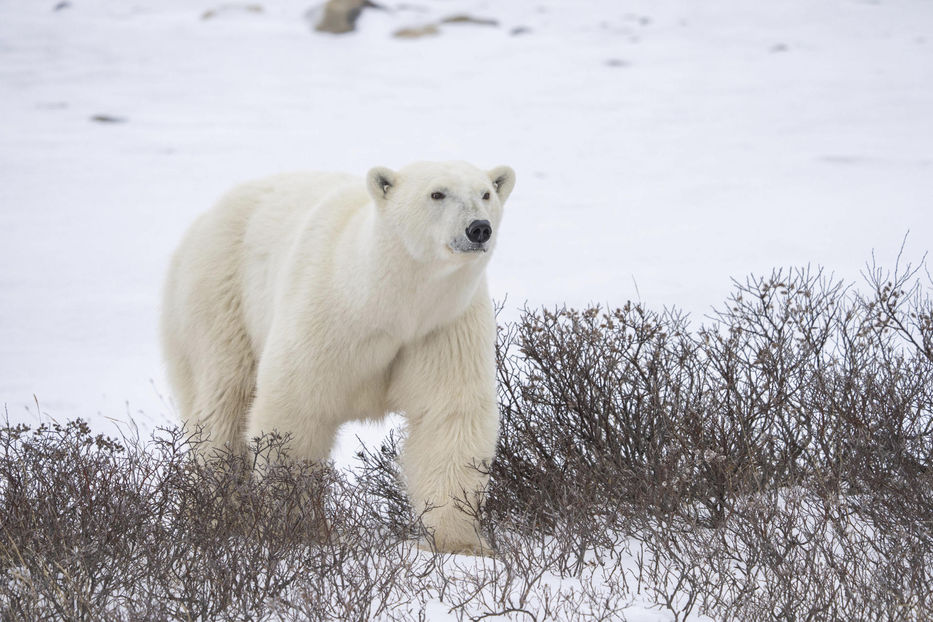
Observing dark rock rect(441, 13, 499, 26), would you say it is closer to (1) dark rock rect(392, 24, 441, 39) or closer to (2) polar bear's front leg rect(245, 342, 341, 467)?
(1) dark rock rect(392, 24, 441, 39)

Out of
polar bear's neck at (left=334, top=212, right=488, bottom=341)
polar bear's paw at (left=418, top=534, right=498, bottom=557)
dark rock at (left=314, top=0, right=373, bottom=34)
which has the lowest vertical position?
dark rock at (left=314, top=0, right=373, bottom=34)

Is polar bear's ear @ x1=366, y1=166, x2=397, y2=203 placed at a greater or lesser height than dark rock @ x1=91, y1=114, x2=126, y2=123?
greater

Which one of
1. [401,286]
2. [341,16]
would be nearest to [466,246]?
[401,286]

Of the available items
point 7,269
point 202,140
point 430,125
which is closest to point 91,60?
point 202,140

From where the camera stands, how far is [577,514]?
123 inches

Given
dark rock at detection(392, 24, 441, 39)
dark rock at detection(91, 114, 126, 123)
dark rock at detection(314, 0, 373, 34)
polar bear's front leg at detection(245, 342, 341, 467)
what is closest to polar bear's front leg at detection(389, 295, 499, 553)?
polar bear's front leg at detection(245, 342, 341, 467)

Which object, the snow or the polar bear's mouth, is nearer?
the polar bear's mouth

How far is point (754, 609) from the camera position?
8.20 ft

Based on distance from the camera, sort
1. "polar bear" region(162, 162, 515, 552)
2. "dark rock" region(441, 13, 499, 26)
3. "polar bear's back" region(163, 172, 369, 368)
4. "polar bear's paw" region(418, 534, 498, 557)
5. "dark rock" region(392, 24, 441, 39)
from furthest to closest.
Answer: "dark rock" region(441, 13, 499, 26) < "dark rock" region(392, 24, 441, 39) < "polar bear's back" region(163, 172, 369, 368) < "polar bear's paw" region(418, 534, 498, 557) < "polar bear" region(162, 162, 515, 552)

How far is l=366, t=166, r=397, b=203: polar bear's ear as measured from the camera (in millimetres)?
3137

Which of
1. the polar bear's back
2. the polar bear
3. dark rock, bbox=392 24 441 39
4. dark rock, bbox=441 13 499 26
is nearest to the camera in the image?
the polar bear

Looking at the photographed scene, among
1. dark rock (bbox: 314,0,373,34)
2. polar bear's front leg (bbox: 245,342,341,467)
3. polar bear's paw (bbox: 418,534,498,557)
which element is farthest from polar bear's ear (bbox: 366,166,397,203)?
dark rock (bbox: 314,0,373,34)

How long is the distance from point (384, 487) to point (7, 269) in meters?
9.53

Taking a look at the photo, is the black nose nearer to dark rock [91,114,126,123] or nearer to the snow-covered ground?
the snow-covered ground
